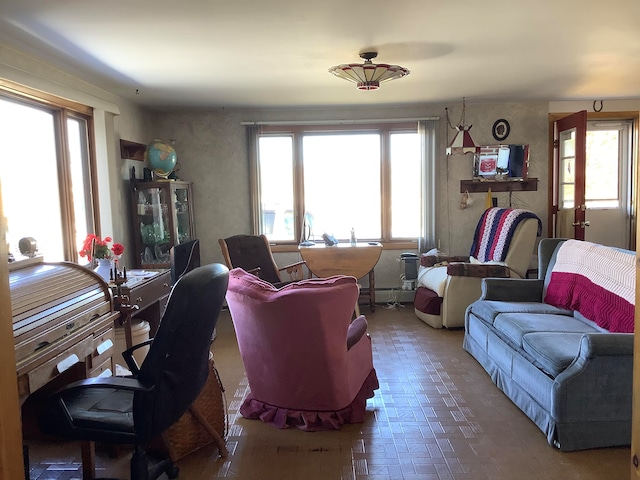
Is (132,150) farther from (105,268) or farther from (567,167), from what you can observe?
(567,167)

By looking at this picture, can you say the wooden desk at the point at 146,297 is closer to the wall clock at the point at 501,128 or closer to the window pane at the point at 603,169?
the wall clock at the point at 501,128

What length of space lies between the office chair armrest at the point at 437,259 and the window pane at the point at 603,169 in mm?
2065

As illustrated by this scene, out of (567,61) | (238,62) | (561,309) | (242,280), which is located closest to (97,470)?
(242,280)

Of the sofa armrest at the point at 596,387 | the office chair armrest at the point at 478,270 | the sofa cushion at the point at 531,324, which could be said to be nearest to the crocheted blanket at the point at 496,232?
the office chair armrest at the point at 478,270

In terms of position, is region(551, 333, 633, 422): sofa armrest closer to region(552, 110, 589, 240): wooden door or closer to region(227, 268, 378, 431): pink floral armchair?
region(227, 268, 378, 431): pink floral armchair

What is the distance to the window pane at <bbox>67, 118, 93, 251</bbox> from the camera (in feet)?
12.5

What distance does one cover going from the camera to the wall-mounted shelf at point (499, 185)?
5.22m

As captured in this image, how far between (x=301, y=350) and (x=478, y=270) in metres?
2.33

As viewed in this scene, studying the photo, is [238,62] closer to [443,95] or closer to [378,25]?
[378,25]

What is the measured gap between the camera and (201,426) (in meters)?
2.35

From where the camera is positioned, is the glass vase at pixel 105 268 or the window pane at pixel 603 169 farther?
the window pane at pixel 603 169

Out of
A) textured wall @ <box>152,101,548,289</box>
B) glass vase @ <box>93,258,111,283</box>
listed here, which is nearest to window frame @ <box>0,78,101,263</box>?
glass vase @ <box>93,258,111,283</box>

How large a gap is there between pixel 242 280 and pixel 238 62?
1588 millimetres

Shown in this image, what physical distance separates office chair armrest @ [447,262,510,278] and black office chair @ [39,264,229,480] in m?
2.80
